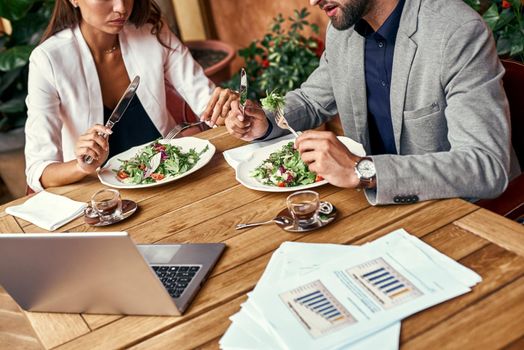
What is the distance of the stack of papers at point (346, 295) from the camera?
1165 millimetres

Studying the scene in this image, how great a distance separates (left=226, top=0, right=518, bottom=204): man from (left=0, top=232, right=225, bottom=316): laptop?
0.44 meters

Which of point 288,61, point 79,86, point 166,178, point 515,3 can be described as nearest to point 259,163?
point 166,178

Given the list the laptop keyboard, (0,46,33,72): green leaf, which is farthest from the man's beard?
(0,46,33,72): green leaf

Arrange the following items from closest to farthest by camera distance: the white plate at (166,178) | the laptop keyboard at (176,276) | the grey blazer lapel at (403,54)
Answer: the laptop keyboard at (176,276) < the grey blazer lapel at (403,54) < the white plate at (166,178)

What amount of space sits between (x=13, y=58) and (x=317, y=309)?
2962 millimetres

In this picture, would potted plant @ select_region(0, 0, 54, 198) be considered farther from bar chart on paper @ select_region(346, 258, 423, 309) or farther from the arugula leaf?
bar chart on paper @ select_region(346, 258, 423, 309)

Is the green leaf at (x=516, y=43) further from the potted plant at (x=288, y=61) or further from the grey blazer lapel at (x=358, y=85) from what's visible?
the potted plant at (x=288, y=61)

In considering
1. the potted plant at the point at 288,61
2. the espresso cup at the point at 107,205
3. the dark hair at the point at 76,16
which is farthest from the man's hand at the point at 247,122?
the potted plant at the point at 288,61

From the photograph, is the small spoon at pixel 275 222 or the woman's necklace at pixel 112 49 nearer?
the small spoon at pixel 275 222

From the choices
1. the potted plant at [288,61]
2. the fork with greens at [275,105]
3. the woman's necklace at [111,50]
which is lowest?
the potted plant at [288,61]

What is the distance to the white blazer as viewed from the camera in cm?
234

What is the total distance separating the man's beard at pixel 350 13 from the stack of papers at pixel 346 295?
76cm

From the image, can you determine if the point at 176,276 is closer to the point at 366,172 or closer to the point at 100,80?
the point at 366,172

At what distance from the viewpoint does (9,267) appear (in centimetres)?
137
